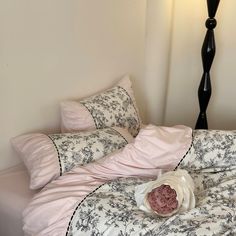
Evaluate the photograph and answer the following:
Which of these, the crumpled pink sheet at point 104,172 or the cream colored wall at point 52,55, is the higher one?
the cream colored wall at point 52,55

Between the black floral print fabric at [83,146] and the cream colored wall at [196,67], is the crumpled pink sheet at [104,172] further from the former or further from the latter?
the cream colored wall at [196,67]

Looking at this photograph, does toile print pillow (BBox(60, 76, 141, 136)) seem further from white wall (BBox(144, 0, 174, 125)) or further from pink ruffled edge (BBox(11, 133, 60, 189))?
white wall (BBox(144, 0, 174, 125))

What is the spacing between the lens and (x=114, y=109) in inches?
78.1

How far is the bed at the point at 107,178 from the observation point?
125 centimetres

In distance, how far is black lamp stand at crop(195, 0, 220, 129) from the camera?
2.37 m

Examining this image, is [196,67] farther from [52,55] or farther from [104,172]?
[104,172]

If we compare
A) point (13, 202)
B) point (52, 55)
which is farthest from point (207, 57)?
point (13, 202)

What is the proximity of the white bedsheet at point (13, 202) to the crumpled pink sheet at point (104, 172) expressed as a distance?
9cm

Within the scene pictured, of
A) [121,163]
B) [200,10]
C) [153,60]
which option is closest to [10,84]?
[121,163]

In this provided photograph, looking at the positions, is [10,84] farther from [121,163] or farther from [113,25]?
[113,25]

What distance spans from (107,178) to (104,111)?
51cm

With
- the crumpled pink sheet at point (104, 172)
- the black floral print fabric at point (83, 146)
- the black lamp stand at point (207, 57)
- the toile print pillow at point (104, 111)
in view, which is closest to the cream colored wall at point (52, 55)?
the toile print pillow at point (104, 111)

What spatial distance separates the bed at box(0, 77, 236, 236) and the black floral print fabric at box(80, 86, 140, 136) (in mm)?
38

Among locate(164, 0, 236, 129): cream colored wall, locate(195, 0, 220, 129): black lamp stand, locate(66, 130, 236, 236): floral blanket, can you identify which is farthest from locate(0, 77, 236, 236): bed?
locate(164, 0, 236, 129): cream colored wall
